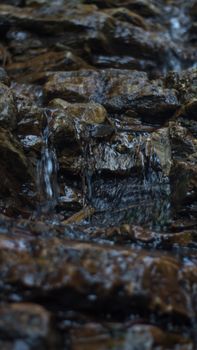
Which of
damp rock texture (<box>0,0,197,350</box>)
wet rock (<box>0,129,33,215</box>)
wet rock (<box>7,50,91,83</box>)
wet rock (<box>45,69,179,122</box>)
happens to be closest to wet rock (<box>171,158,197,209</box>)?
damp rock texture (<box>0,0,197,350</box>)

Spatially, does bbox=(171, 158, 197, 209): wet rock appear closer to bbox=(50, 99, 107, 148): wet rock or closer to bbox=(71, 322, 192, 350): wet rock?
bbox=(50, 99, 107, 148): wet rock

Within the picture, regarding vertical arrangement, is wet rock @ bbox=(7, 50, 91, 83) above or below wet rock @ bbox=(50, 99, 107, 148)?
below

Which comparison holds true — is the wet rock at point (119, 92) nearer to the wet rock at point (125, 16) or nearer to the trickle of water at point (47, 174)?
the trickle of water at point (47, 174)

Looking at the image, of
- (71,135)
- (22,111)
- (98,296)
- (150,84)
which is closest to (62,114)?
(71,135)

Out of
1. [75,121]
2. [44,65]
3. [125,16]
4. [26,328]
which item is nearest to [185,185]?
[75,121]

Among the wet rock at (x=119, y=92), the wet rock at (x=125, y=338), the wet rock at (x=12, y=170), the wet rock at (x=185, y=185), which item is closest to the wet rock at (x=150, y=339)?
the wet rock at (x=125, y=338)

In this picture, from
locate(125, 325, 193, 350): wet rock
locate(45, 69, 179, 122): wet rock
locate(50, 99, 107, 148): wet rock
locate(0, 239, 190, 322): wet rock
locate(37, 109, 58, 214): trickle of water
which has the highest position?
locate(0, 239, 190, 322): wet rock

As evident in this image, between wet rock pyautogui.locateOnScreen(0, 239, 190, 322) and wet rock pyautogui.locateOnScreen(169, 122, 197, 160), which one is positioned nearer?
wet rock pyautogui.locateOnScreen(0, 239, 190, 322)
